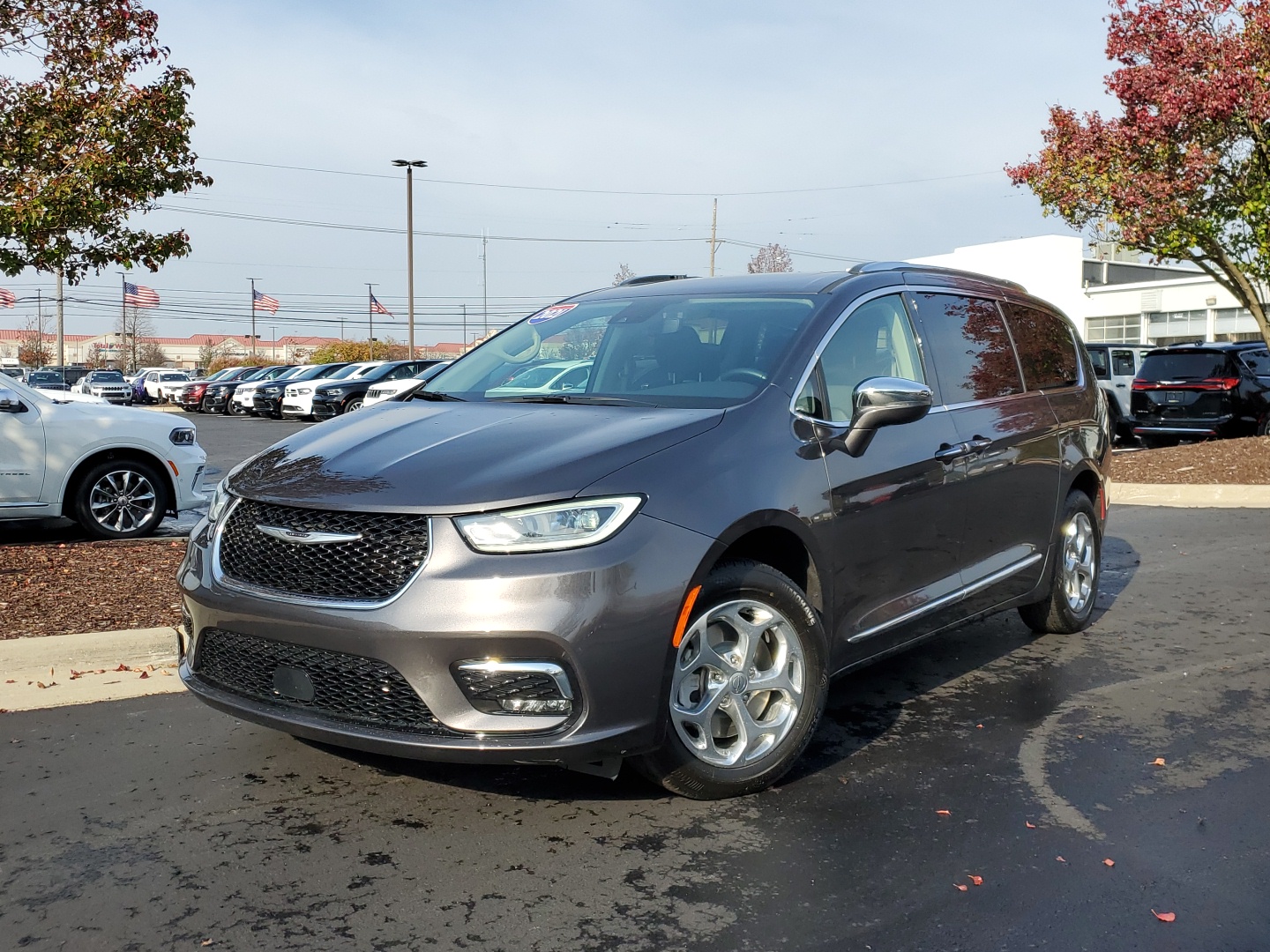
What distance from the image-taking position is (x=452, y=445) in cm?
405

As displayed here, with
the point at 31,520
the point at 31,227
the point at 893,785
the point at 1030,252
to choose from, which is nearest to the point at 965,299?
the point at 893,785

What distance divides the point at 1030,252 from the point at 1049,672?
57.6 metres

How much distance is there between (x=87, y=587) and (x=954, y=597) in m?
4.84

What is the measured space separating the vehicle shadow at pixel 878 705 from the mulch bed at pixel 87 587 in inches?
90.3

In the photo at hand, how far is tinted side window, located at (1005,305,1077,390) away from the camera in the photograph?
614cm

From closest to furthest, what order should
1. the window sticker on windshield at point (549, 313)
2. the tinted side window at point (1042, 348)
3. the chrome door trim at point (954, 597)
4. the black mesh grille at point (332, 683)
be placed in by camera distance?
the black mesh grille at point (332, 683) → the chrome door trim at point (954, 597) → the window sticker on windshield at point (549, 313) → the tinted side window at point (1042, 348)

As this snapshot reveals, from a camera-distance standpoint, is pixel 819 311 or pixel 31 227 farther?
pixel 31 227

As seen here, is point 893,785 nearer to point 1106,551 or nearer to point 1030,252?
point 1106,551

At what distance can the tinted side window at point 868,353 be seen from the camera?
467cm

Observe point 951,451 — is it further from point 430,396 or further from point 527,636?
point 527,636

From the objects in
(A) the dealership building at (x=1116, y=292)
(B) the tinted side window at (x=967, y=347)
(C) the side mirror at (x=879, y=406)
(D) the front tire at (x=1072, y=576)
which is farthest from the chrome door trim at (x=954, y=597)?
(A) the dealership building at (x=1116, y=292)

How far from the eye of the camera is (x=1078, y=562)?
658 cm

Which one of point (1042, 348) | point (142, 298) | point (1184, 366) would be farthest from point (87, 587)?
point (142, 298)

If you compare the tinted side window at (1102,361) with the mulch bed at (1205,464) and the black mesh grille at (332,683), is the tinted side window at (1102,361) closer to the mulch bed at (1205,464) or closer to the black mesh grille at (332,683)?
the mulch bed at (1205,464)
